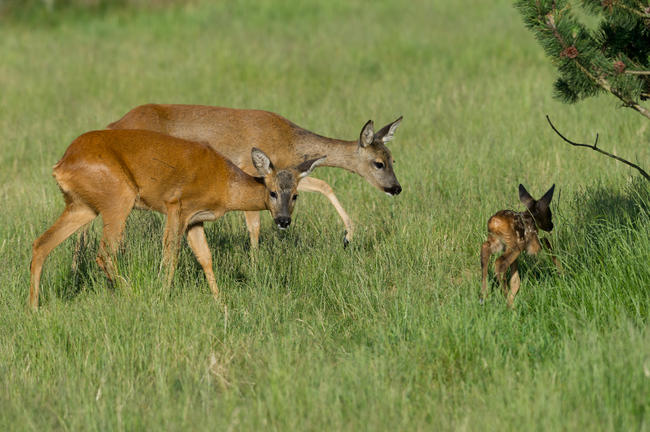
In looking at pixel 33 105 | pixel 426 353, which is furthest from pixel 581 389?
pixel 33 105

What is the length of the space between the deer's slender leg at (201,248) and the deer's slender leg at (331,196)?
124 cm

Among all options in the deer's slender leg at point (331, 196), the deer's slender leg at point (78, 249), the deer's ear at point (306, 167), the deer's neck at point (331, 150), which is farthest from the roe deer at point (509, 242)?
the deer's slender leg at point (78, 249)

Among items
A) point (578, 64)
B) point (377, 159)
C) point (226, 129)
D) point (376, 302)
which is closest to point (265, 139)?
point (226, 129)

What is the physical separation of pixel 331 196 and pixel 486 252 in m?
3.01

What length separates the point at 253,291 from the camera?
594 cm

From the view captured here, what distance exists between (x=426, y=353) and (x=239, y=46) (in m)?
12.8

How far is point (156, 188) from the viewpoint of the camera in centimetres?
661

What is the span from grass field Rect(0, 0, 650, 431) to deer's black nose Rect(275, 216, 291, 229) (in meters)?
0.25

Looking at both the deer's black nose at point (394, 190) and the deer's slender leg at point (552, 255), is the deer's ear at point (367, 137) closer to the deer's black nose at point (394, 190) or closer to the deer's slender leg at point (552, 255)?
the deer's black nose at point (394, 190)

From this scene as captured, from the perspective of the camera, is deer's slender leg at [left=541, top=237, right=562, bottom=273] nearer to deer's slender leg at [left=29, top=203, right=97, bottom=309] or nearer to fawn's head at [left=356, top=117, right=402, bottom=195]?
fawn's head at [left=356, top=117, right=402, bottom=195]

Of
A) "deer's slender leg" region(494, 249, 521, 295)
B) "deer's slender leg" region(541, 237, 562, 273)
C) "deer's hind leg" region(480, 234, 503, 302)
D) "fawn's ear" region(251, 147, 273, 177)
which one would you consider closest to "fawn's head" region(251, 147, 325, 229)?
"fawn's ear" region(251, 147, 273, 177)

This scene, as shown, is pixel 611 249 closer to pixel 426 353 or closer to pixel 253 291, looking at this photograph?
pixel 426 353

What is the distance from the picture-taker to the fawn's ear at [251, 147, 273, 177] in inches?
270

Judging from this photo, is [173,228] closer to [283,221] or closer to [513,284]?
[283,221]
